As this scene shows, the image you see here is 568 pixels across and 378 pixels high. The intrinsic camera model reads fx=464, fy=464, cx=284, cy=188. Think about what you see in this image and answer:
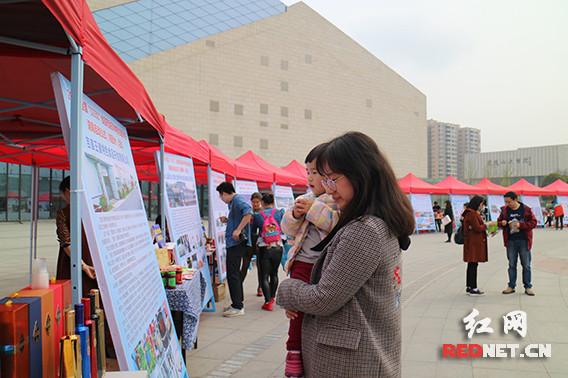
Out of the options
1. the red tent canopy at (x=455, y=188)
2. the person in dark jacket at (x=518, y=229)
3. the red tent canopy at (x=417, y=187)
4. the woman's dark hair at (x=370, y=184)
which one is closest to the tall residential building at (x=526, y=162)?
the red tent canopy at (x=455, y=188)

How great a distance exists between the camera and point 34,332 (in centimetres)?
172

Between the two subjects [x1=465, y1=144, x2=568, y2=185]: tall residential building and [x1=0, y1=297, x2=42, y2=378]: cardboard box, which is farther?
[x1=465, y1=144, x2=568, y2=185]: tall residential building

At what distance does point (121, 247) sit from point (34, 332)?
0.96 m

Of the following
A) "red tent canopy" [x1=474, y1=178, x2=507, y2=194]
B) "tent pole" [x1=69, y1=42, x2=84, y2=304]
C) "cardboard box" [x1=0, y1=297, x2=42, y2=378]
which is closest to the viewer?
"cardboard box" [x1=0, y1=297, x2=42, y2=378]

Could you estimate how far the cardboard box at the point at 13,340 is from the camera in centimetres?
157

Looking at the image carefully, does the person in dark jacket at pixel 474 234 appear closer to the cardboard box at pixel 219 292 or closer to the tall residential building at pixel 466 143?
the cardboard box at pixel 219 292

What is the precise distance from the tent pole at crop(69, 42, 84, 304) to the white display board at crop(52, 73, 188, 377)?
3 centimetres

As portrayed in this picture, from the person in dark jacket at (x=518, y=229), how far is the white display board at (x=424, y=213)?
613 inches

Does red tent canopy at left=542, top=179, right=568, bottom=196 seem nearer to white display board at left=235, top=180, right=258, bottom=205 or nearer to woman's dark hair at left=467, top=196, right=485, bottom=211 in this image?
white display board at left=235, top=180, right=258, bottom=205

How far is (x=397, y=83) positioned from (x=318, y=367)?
155 feet

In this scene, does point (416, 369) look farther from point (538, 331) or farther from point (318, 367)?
point (318, 367)

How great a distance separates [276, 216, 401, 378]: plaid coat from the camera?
1.74 m

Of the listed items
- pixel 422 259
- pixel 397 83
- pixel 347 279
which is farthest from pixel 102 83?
pixel 397 83

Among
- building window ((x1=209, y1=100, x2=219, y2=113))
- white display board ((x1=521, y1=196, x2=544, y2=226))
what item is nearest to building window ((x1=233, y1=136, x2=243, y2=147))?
building window ((x1=209, y1=100, x2=219, y2=113))
